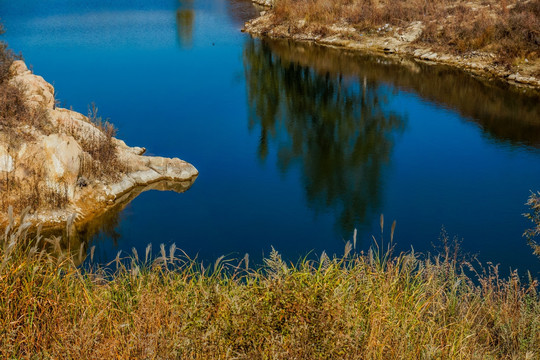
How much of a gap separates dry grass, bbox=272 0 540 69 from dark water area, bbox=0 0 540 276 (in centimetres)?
266

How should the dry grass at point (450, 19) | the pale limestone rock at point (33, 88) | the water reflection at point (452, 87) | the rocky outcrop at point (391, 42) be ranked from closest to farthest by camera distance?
1. the pale limestone rock at point (33, 88)
2. the water reflection at point (452, 87)
3. the rocky outcrop at point (391, 42)
4. the dry grass at point (450, 19)

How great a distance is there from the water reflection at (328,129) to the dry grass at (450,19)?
24.0ft

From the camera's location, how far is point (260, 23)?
42.5m

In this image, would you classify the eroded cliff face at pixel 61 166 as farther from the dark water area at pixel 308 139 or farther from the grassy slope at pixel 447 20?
the grassy slope at pixel 447 20

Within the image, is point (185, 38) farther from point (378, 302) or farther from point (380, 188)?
point (378, 302)

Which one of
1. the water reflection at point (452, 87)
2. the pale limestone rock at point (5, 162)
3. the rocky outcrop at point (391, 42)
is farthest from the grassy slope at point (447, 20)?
the pale limestone rock at point (5, 162)

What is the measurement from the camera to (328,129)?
22875 millimetres

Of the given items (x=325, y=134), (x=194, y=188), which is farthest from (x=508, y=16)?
(x=194, y=188)

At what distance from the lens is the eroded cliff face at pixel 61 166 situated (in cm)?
1514

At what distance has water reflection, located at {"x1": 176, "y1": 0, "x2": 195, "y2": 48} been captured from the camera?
→ 37287 mm

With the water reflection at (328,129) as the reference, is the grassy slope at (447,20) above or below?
above

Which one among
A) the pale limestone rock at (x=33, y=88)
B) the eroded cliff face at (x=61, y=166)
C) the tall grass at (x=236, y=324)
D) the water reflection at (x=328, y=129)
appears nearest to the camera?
the tall grass at (x=236, y=324)

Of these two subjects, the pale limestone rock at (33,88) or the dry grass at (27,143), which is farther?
the pale limestone rock at (33,88)

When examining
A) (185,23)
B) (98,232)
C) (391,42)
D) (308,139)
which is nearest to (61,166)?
(98,232)
